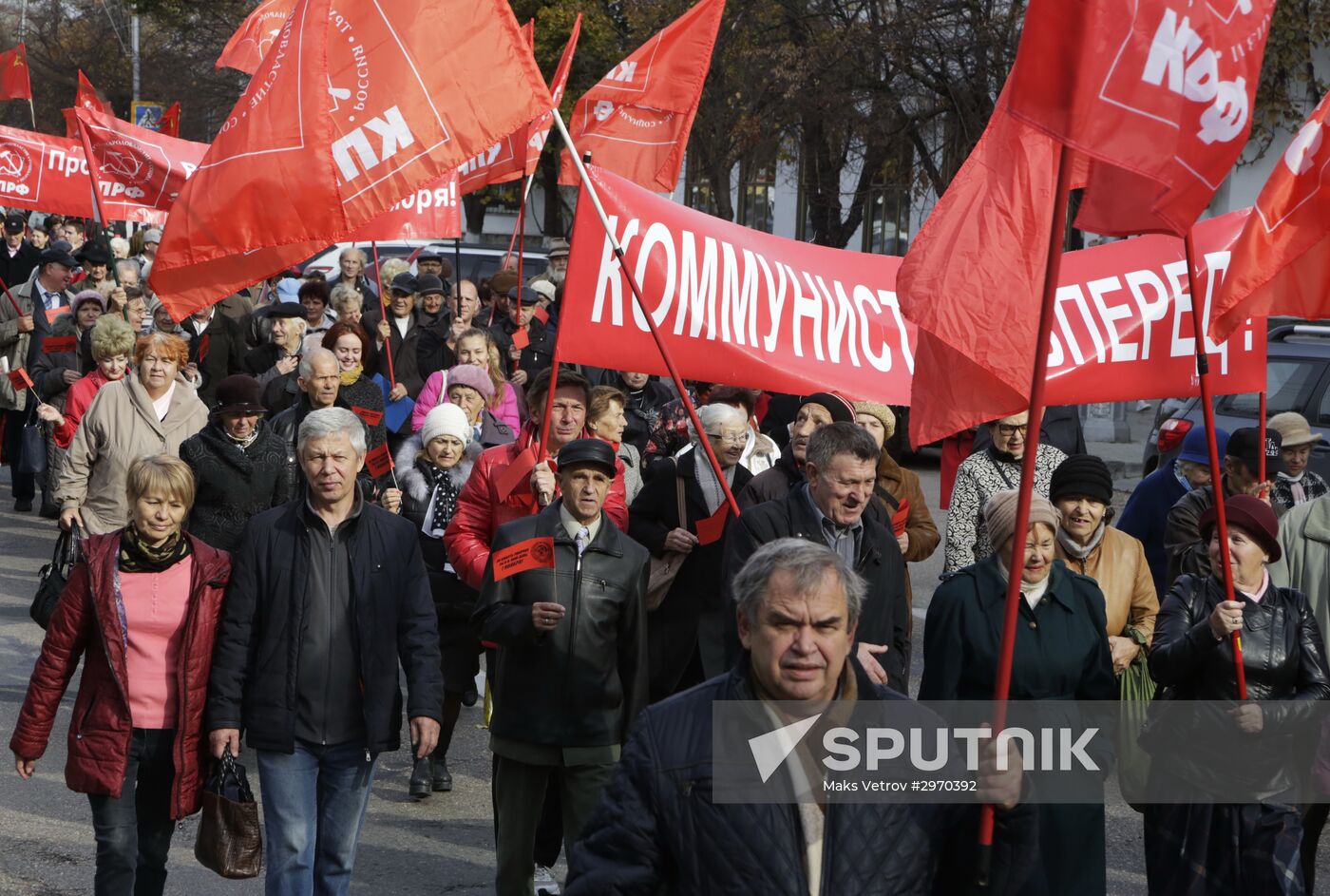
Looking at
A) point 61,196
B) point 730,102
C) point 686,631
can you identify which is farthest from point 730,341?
point 730,102

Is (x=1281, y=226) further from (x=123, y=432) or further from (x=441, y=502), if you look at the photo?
(x=123, y=432)

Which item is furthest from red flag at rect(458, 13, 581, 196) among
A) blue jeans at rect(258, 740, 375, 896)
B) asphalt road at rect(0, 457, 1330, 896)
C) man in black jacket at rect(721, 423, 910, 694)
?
blue jeans at rect(258, 740, 375, 896)

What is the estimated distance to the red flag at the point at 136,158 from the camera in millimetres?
12016

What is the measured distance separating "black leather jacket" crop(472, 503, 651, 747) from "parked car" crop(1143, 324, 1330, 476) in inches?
268

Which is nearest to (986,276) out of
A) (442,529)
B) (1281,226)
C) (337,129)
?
(1281,226)

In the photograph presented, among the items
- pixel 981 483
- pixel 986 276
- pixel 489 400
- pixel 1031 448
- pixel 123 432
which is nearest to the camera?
pixel 1031 448

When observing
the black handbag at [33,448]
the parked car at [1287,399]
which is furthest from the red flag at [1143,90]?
the black handbag at [33,448]

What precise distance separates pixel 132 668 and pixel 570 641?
4.43 ft

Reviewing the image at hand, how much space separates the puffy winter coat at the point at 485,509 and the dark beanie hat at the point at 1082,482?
1644 millimetres

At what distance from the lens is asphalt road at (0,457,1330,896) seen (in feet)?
21.0

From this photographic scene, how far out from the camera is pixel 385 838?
22.9ft

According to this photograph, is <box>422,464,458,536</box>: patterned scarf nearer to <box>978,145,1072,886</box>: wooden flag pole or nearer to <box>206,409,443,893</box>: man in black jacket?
<box>206,409,443,893</box>: man in black jacket

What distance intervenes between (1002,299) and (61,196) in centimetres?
1269

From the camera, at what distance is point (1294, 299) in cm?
632
